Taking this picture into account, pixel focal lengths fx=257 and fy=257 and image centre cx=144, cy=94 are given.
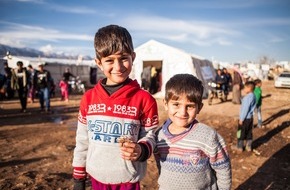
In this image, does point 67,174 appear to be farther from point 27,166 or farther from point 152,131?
point 152,131

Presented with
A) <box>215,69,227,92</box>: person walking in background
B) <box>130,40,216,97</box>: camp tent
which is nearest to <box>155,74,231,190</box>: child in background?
<box>215,69,227,92</box>: person walking in background

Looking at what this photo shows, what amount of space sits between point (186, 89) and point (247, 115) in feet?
15.7

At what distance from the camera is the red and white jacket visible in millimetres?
1990

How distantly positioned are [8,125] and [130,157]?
8.46 meters

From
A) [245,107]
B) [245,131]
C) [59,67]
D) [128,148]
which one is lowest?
[245,131]

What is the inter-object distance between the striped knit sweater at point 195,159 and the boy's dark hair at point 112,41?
31.7 inches

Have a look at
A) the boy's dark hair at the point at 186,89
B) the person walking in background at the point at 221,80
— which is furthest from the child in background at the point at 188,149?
the person walking in background at the point at 221,80

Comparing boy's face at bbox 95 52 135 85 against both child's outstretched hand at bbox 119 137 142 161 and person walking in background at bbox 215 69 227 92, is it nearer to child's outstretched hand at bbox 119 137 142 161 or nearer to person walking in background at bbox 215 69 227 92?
child's outstretched hand at bbox 119 137 142 161

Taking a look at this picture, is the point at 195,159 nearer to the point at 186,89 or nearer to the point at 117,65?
the point at 186,89

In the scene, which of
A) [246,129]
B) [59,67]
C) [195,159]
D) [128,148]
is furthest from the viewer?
[59,67]

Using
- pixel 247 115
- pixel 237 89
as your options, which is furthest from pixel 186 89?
pixel 237 89

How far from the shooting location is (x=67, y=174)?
191 inches

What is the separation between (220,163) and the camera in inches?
77.9

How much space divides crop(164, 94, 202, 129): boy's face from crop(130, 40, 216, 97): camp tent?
49.7 feet
